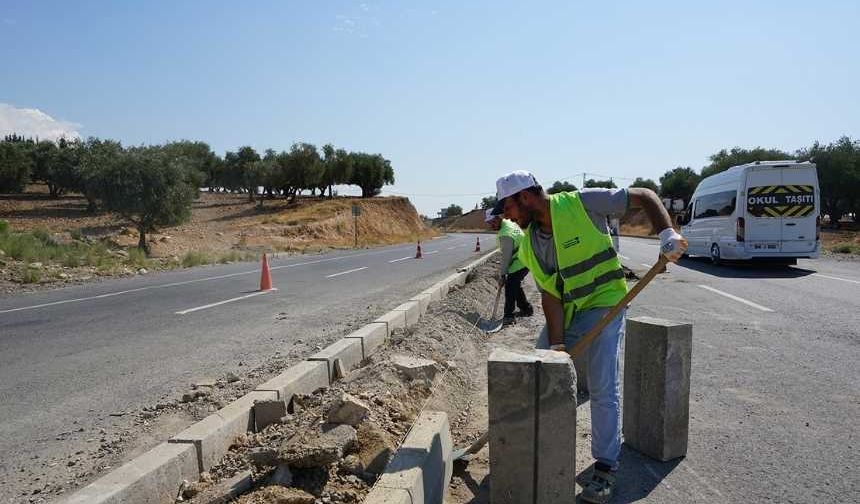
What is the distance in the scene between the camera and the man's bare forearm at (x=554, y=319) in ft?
10.7

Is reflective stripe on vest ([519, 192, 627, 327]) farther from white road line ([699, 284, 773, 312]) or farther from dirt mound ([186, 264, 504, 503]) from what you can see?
white road line ([699, 284, 773, 312])

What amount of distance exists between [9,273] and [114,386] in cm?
1206

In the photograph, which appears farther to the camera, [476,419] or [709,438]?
[476,419]

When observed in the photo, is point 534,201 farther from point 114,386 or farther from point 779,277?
point 779,277

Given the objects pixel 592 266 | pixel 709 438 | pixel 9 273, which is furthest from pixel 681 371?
pixel 9 273

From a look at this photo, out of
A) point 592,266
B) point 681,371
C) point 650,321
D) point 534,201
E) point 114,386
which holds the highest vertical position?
point 534,201

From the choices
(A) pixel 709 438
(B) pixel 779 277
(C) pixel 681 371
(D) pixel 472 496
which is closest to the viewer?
(D) pixel 472 496

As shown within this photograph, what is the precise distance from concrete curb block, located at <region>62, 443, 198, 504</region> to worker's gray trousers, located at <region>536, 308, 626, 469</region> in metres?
2.25

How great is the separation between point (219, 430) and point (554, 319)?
2.14 m

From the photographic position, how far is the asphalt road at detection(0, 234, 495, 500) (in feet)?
15.3

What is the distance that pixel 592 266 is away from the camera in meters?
3.14

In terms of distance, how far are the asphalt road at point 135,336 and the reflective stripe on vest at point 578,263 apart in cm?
344

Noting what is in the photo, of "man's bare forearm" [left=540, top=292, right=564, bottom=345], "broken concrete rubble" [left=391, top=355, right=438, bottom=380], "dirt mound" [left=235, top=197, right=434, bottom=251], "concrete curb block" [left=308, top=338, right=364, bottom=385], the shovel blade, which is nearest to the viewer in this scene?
"man's bare forearm" [left=540, top=292, right=564, bottom=345]

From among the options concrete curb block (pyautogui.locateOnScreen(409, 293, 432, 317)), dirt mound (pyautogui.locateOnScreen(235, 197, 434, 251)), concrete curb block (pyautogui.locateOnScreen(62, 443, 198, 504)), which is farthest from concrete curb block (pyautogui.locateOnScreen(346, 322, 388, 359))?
dirt mound (pyautogui.locateOnScreen(235, 197, 434, 251))
